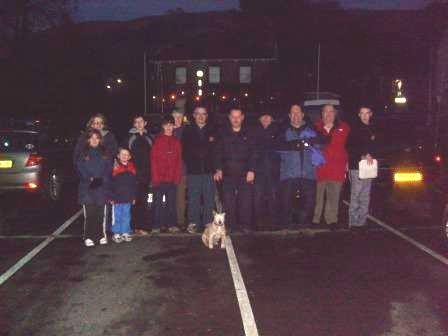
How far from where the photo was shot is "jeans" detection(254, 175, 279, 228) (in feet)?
29.3

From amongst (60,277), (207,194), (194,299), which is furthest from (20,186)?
(194,299)

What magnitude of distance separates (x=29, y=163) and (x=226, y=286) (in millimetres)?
6389

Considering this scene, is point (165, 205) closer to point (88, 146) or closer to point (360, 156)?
point (88, 146)

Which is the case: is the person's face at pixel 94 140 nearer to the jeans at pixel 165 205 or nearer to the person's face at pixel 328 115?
the jeans at pixel 165 205

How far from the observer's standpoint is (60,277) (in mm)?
6609

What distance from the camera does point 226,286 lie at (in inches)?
245

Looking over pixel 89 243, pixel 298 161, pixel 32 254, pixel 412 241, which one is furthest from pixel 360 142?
pixel 32 254

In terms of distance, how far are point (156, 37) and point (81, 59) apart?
127081 millimetres

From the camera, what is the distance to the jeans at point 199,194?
886 centimetres

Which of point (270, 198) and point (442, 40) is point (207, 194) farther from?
point (442, 40)

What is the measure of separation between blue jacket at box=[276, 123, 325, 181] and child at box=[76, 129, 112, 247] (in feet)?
8.58

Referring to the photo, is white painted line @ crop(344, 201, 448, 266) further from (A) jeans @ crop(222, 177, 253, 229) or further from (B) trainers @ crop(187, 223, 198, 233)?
(B) trainers @ crop(187, 223, 198, 233)

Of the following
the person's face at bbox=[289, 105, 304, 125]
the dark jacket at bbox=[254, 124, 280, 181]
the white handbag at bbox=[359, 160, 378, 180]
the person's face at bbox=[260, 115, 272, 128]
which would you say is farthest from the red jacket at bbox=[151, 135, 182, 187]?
the white handbag at bbox=[359, 160, 378, 180]

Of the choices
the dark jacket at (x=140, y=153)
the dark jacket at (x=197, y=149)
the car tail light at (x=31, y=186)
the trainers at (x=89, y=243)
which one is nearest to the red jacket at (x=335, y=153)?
the dark jacket at (x=197, y=149)
